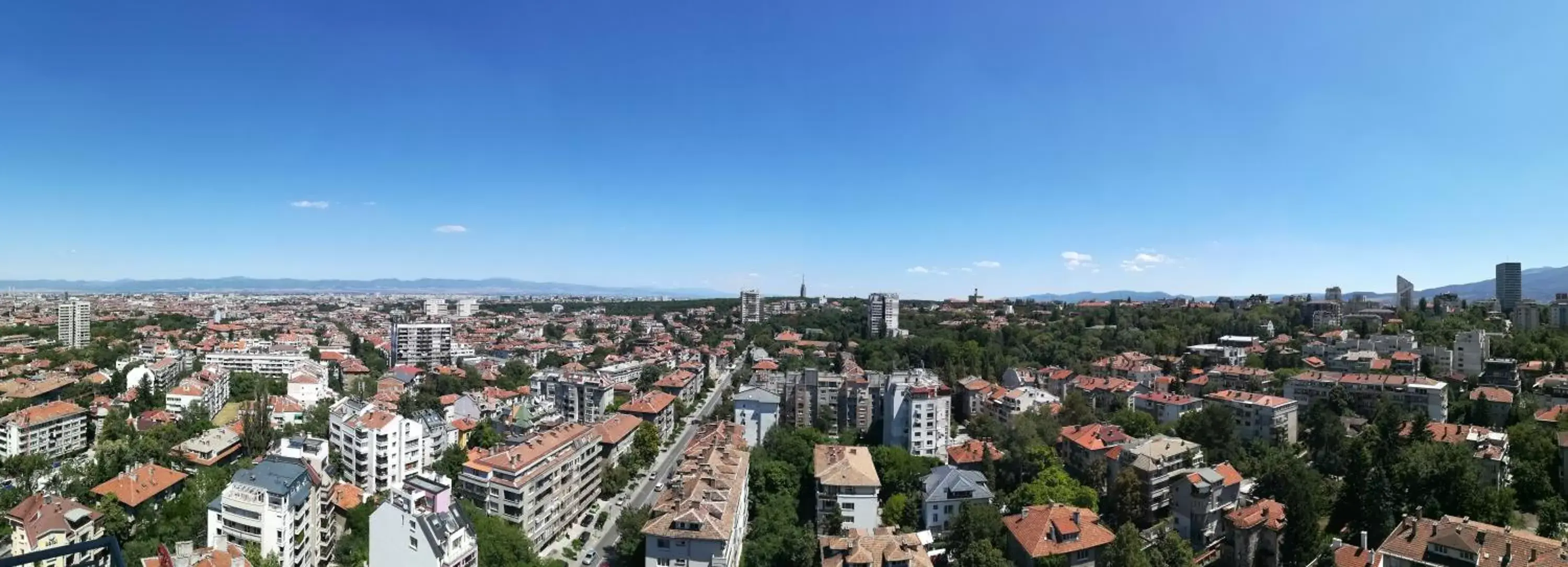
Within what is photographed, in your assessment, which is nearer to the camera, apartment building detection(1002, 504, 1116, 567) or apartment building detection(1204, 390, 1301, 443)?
apartment building detection(1002, 504, 1116, 567)

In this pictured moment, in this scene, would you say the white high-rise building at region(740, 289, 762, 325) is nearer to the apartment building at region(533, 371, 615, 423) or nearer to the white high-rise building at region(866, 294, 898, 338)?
the white high-rise building at region(866, 294, 898, 338)

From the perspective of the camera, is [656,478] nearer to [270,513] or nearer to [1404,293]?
[270,513]

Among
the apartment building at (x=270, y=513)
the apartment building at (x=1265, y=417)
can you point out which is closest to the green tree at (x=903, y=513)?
the apartment building at (x=1265, y=417)

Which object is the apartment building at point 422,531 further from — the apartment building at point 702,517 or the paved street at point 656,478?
the paved street at point 656,478

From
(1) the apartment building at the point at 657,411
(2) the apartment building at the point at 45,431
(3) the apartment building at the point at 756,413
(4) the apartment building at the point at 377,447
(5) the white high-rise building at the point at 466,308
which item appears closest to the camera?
(4) the apartment building at the point at 377,447

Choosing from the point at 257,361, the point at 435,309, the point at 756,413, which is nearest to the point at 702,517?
the point at 756,413

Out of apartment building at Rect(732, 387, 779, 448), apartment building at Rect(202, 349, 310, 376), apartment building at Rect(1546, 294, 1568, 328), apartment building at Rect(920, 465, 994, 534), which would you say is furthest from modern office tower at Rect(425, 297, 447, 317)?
apartment building at Rect(1546, 294, 1568, 328)
